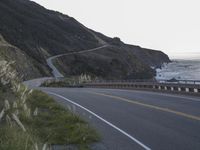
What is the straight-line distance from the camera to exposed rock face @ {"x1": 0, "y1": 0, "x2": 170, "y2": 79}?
12175 centimetres

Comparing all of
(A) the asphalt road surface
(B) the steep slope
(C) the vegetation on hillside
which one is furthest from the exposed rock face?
(C) the vegetation on hillside

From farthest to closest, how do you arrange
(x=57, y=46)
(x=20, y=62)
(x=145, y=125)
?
(x=57, y=46), (x=20, y=62), (x=145, y=125)

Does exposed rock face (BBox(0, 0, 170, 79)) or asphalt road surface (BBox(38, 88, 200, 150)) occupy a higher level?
exposed rock face (BBox(0, 0, 170, 79))

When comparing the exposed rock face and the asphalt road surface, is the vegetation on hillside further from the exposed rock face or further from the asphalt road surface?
the exposed rock face

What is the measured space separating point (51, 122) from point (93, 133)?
1.89 metres

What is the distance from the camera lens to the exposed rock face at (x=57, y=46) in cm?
12175

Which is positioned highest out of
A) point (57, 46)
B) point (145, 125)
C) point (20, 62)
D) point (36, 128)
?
point (57, 46)

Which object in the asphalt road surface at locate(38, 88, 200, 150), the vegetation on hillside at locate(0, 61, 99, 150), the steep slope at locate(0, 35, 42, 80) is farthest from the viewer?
the steep slope at locate(0, 35, 42, 80)

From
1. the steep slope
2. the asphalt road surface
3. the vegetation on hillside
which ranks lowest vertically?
the asphalt road surface

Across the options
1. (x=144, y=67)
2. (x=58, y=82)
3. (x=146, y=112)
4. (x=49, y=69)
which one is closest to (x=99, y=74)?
Answer: (x=49, y=69)

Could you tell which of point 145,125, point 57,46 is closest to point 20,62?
point 145,125

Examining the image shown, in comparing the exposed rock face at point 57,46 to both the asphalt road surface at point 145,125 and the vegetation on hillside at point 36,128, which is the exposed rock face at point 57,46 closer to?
the asphalt road surface at point 145,125

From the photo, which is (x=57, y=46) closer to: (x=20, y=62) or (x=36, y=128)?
(x=20, y=62)

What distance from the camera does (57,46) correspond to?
495 ft
